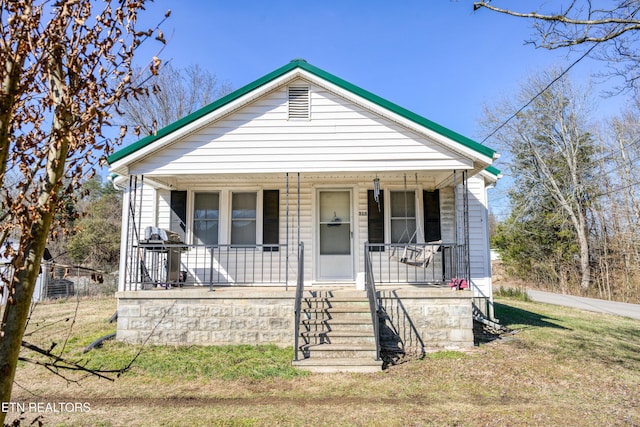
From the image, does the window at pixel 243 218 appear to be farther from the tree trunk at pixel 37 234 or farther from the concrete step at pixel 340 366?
the tree trunk at pixel 37 234

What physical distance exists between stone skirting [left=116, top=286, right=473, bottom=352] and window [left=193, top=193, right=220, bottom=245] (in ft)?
6.88

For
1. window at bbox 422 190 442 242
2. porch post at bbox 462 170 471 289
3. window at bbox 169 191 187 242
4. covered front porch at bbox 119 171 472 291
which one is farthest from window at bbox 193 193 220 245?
porch post at bbox 462 170 471 289

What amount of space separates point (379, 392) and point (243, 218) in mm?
5346

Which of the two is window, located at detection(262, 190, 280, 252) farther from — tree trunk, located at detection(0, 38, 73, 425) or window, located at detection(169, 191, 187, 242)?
tree trunk, located at detection(0, 38, 73, 425)

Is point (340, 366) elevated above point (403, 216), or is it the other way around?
point (403, 216)

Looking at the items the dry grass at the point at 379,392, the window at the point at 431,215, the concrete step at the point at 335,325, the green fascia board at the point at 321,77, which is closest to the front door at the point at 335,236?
the window at the point at 431,215

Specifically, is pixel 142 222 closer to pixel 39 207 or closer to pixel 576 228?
pixel 39 207

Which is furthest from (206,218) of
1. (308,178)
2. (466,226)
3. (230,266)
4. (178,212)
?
(466,226)

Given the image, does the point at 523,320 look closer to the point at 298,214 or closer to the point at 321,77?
the point at 298,214

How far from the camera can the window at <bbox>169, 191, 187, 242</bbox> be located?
30.1 feet

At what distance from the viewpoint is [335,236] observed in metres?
9.16

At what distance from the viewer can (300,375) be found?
18.7 feet

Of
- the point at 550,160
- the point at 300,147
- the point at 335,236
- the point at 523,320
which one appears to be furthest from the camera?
the point at 550,160
